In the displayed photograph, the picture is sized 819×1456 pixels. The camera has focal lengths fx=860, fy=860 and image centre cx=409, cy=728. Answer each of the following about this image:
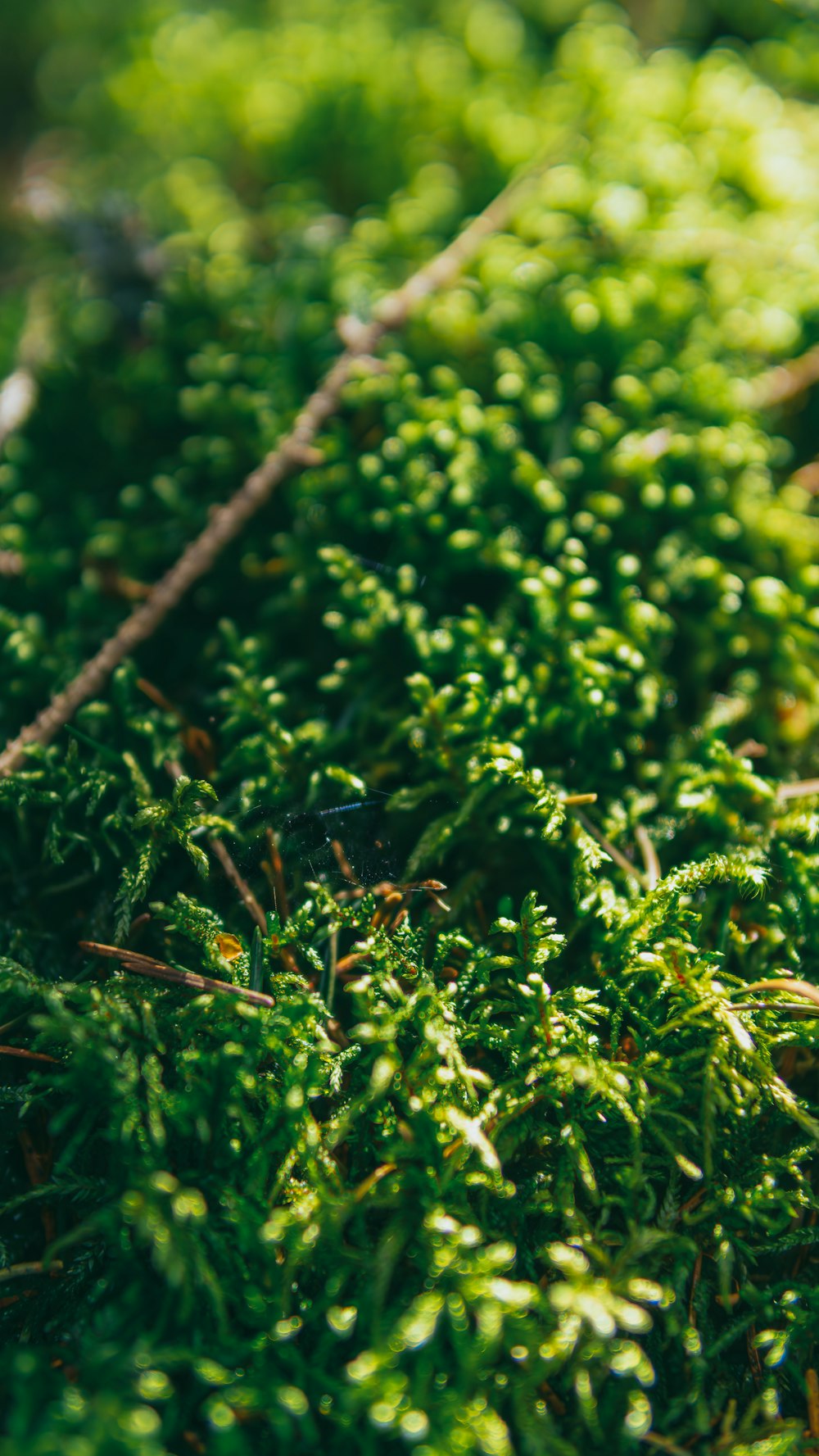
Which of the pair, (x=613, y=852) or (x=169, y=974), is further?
(x=613, y=852)

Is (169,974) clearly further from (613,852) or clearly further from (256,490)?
(256,490)

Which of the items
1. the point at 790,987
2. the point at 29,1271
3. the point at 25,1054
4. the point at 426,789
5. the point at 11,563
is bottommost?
the point at 29,1271

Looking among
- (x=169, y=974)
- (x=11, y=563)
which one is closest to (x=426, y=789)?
(x=169, y=974)

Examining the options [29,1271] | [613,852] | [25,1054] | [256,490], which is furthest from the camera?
[256,490]

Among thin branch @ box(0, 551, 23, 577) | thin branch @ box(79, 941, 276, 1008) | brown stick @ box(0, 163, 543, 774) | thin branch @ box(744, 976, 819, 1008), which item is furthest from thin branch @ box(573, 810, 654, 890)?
thin branch @ box(0, 551, 23, 577)

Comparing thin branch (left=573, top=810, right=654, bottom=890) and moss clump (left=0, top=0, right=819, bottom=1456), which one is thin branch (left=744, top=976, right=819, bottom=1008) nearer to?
moss clump (left=0, top=0, right=819, bottom=1456)

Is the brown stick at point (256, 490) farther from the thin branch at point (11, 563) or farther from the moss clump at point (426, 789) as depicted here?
the thin branch at point (11, 563)
